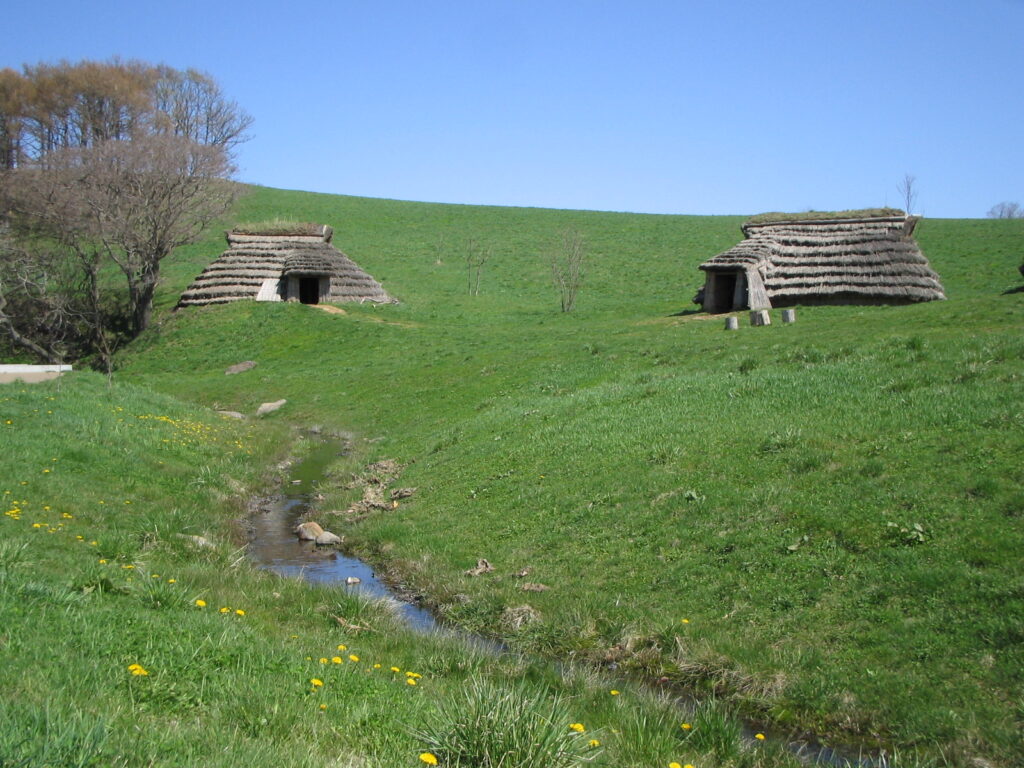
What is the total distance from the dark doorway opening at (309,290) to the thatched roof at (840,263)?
21380 millimetres

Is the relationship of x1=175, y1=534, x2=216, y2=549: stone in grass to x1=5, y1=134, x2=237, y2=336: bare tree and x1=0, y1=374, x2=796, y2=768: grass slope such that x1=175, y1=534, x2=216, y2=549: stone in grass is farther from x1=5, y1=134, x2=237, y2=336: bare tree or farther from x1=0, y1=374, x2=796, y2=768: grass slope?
x1=5, y1=134, x2=237, y2=336: bare tree

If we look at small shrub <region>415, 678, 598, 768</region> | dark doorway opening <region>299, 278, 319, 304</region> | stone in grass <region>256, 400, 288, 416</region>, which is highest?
dark doorway opening <region>299, 278, 319, 304</region>

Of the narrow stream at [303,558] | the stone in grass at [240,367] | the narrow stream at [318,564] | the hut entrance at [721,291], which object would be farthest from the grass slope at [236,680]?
the hut entrance at [721,291]

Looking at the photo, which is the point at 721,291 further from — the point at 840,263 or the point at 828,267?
the point at 840,263

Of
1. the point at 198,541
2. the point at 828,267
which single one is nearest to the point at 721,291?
the point at 828,267

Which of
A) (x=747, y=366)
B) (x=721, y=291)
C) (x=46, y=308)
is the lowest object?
(x=46, y=308)

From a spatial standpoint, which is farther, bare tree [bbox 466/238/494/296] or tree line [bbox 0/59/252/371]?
bare tree [bbox 466/238/494/296]

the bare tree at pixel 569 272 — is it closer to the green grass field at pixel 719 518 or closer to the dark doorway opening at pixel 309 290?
the dark doorway opening at pixel 309 290

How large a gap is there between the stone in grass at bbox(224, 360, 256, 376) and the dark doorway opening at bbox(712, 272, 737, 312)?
19.8 metres

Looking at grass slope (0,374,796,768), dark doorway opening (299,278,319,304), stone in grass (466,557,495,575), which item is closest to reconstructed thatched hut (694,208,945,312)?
dark doorway opening (299,278,319,304)

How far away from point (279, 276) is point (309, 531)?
107 feet

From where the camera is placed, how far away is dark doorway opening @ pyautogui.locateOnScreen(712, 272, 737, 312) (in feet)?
120

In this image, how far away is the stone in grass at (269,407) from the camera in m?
27.5

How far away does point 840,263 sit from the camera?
35.5 meters
